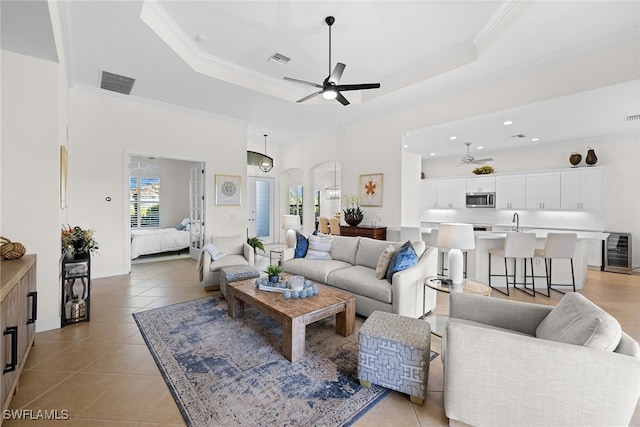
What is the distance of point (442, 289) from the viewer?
2818 millimetres

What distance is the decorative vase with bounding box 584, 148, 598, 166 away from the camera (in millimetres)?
6059

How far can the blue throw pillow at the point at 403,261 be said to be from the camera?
10.1ft

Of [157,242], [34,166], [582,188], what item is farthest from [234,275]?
[582,188]

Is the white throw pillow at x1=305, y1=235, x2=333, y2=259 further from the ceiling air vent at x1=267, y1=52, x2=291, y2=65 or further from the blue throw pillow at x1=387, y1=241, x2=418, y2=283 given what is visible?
the ceiling air vent at x1=267, y1=52, x2=291, y2=65

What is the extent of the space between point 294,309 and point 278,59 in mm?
3472

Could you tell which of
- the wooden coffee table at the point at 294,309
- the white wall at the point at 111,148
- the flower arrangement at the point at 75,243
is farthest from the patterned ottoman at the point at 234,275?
the white wall at the point at 111,148

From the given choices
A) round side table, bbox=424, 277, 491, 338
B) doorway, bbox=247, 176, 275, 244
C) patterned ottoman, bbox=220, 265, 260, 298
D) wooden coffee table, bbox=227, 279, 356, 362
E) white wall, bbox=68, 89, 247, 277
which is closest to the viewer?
wooden coffee table, bbox=227, 279, 356, 362

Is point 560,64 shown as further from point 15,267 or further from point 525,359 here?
point 15,267

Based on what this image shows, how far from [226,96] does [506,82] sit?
4.50m

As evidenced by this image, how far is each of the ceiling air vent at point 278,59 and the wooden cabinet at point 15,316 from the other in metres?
3.55

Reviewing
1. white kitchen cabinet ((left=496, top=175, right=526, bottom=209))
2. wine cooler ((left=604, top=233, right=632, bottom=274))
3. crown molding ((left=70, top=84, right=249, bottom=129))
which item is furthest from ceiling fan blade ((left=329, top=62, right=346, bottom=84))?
wine cooler ((left=604, top=233, right=632, bottom=274))

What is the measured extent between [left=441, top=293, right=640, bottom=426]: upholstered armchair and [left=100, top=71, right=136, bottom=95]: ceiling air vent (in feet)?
17.9

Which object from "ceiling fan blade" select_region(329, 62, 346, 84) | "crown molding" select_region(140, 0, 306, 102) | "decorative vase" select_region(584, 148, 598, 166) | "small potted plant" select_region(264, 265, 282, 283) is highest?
"crown molding" select_region(140, 0, 306, 102)

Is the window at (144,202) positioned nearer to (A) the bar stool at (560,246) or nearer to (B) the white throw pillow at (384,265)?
(B) the white throw pillow at (384,265)
